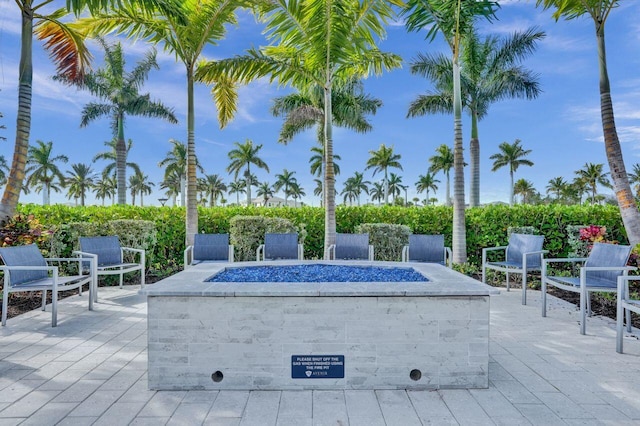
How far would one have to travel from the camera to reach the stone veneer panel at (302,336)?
2.93 metres

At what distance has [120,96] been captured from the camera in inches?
902

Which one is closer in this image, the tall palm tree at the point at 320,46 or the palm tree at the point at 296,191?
the tall palm tree at the point at 320,46

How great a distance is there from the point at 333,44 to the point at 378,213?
4.08 meters

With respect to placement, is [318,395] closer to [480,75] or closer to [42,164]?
[480,75]

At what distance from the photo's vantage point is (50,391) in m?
2.91

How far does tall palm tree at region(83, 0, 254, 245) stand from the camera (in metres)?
7.98

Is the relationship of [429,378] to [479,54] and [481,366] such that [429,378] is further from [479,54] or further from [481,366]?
[479,54]

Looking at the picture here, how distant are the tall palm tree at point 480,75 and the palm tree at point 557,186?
52.5m

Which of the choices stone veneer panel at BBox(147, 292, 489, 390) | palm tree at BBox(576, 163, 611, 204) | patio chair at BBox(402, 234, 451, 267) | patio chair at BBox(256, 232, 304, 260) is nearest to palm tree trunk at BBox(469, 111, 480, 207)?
patio chair at BBox(402, 234, 451, 267)

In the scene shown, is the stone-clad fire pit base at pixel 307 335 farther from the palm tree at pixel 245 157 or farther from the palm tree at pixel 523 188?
the palm tree at pixel 523 188

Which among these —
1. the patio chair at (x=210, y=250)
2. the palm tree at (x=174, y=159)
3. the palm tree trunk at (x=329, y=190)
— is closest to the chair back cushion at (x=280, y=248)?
the patio chair at (x=210, y=250)

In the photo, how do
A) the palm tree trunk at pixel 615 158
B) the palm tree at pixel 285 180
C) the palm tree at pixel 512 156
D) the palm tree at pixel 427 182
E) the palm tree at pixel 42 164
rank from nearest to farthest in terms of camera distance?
the palm tree trunk at pixel 615 158
the palm tree at pixel 42 164
the palm tree at pixel 512 156
the palm tree at pixel 285 180
the palm tree at pixel 427 182

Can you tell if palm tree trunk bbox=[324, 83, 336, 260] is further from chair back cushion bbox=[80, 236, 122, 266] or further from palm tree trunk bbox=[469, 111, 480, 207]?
palm tree trunk bbox=[469, 111, 480, 207]

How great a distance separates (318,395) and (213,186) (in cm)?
6240
